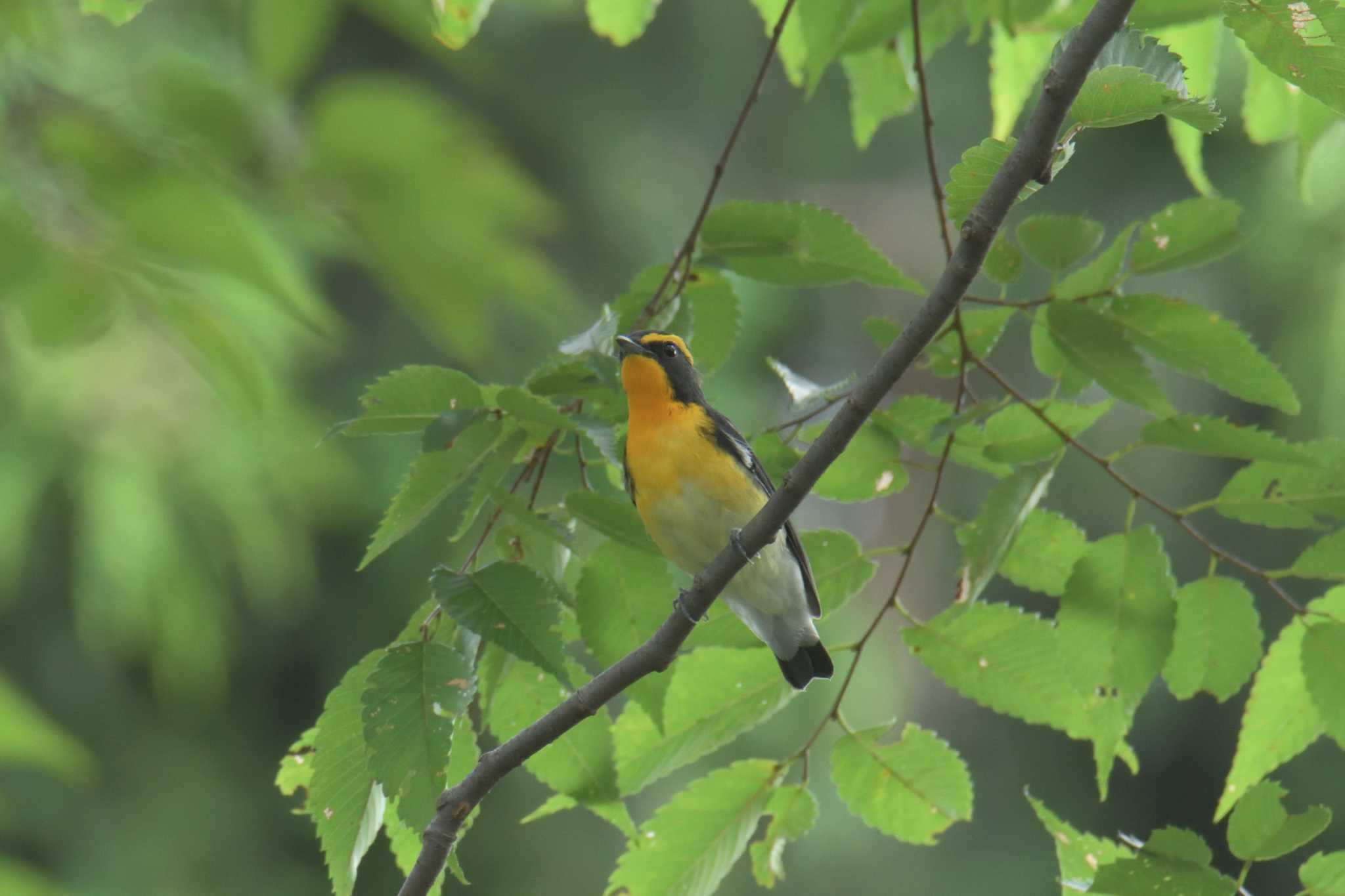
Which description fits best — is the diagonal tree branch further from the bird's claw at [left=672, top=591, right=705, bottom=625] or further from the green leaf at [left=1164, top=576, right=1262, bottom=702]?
the green leaf at [left=1164, top=576, right=1262, bottom=702]

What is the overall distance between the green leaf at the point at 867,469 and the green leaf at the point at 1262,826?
83cm

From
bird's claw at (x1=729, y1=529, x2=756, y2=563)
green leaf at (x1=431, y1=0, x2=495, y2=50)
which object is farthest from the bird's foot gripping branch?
green leaf at (x1=431, y1=0, x2=495, y2=50)

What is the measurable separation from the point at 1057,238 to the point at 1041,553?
1.97ft

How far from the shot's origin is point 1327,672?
2.14 m

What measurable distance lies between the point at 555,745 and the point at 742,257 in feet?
3.18

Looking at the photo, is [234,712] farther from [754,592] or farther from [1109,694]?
[1109,694]

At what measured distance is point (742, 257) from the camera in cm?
238

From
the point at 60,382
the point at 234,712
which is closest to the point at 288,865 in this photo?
the point at 234,712

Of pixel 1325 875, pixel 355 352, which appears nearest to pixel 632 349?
pixel 1325 875

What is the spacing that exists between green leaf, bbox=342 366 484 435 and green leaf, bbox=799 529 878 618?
0.74m

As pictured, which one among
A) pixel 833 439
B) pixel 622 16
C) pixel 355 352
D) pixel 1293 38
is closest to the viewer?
pixel 1293 38

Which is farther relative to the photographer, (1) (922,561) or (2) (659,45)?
(2) (659,45)

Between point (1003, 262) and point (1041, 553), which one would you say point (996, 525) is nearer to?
point (1041, 553)

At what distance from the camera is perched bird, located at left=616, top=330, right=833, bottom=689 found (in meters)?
2.93
